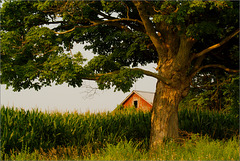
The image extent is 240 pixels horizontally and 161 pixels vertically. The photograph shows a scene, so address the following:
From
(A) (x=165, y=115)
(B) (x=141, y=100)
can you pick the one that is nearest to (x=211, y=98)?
(A) (x=165, y=115)

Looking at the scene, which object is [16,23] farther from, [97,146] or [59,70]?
[97,146]

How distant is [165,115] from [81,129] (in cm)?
420

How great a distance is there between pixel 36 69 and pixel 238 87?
436 inches

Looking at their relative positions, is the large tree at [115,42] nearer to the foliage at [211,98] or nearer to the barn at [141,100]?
the foliage at [211,98]

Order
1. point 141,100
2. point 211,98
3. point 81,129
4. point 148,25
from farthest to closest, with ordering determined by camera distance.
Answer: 1. point 141,100
2. point 211,98
3. point 81,129
4. point 148,25

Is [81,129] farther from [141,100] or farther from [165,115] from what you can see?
[141,100]

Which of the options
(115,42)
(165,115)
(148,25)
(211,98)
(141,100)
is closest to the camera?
(165,115)

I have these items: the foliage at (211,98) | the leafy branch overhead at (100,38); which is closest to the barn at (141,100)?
the foliage at (211,98)

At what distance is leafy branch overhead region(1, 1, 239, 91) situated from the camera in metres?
10.3

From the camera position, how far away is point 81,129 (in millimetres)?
12547

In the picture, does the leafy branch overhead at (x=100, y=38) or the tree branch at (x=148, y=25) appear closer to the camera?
the leafy branch overhead at (x=100, y=38)

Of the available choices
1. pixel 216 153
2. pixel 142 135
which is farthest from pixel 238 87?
pixel 216 153

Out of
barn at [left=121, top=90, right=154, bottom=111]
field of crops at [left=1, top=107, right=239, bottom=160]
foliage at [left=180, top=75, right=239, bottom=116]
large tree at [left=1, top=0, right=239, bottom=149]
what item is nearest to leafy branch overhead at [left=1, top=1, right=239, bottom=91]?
large tree at [left=1, top=0, right=239, bottom=149]

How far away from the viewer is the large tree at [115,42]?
1038 cm
